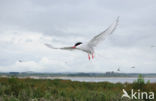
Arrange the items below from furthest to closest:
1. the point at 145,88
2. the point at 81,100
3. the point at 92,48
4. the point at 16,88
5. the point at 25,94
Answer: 1. the point at 145,88
2. the point at 16,88
3. the point at 25,94
4. the point at 81,100
5. the point at 92,48

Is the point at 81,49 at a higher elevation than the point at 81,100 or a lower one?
higher

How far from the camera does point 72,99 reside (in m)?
7.76

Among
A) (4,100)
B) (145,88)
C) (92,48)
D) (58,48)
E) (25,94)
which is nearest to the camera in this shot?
(92,48)

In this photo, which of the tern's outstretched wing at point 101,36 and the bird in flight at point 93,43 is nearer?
the bird in flight at point 93,43

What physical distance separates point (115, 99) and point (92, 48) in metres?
5.01

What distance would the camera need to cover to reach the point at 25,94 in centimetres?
797

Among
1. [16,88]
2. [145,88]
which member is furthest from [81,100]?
[145,88]

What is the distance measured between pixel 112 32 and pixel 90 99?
14.7ft

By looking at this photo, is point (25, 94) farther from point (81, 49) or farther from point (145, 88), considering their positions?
point (145, 88)

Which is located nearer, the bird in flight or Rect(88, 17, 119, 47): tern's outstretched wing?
the bird in flight

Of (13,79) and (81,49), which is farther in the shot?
(13,79)

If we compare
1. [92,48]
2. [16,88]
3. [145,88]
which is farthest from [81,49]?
[145,88]

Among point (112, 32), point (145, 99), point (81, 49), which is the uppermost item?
point (112, 32)

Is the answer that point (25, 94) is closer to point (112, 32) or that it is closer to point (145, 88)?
point (112, 32)
